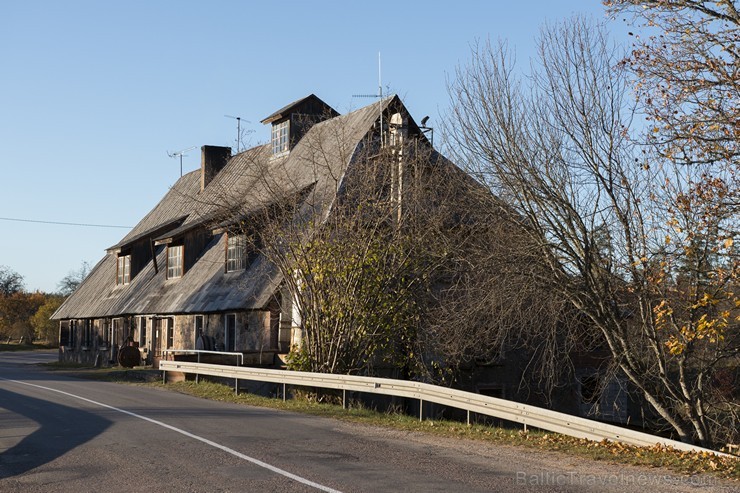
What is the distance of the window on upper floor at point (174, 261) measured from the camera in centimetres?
3700

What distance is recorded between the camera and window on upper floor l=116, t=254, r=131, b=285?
4241 centimetres

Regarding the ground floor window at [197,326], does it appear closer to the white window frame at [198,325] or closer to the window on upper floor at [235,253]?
the white window frame at [198,325]

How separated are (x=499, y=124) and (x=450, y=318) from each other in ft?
15.0

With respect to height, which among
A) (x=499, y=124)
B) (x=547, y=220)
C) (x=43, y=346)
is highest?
(x=499, y=124)

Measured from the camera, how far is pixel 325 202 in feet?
75.7

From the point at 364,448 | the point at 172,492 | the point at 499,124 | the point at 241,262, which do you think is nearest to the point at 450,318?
the point at 499,124

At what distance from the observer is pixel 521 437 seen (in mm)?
13883

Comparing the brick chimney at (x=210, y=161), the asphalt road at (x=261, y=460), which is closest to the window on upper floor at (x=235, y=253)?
the brick chimney at (x=210, y=161)

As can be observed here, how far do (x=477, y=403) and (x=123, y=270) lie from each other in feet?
103

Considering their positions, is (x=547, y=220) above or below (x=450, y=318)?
above

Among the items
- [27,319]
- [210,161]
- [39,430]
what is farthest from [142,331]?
[27,319]

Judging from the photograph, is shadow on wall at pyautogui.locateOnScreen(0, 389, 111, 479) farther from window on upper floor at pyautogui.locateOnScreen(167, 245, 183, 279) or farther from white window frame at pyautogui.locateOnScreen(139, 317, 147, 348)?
white window frame at pyautogui.locateOnScreen(139, 317, 147, 348)

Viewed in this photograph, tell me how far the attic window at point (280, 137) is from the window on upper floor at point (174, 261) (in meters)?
6.00

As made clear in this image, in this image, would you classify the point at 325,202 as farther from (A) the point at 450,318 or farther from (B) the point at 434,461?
(B) the point at 434,461
